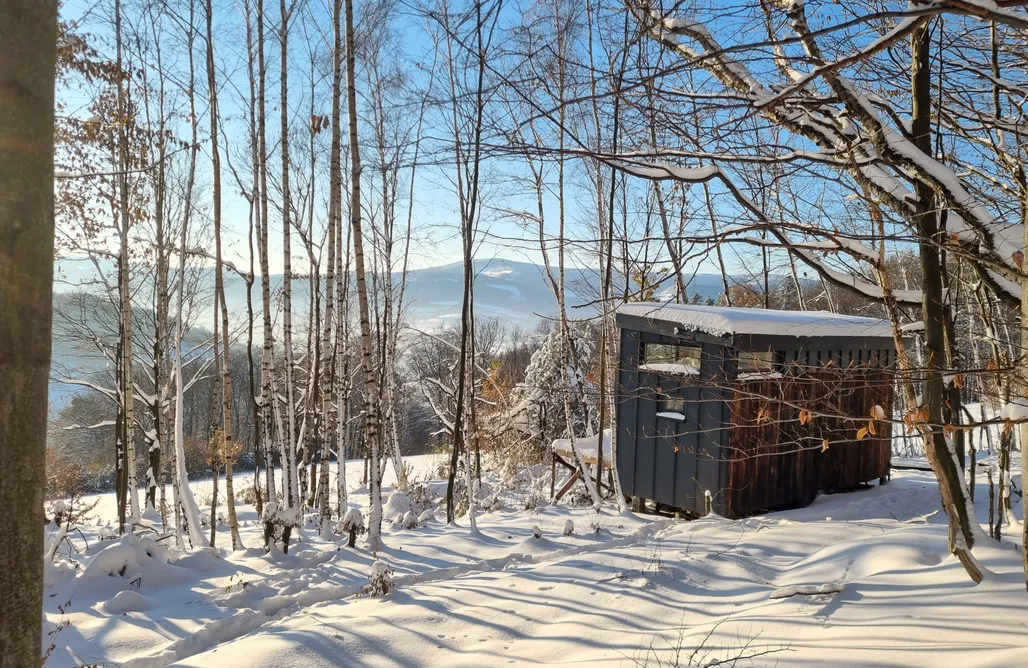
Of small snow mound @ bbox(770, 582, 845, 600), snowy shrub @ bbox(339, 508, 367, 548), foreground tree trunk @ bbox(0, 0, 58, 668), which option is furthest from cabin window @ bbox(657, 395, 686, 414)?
foreground tree trunk @ bbox(0, 0, 58, 668)

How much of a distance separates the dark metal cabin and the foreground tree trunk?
508 centimetres

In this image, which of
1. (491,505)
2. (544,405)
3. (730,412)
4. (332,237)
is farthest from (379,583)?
(544,405)

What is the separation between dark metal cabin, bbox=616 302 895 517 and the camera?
598 centimetres

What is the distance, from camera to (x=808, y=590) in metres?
3.53

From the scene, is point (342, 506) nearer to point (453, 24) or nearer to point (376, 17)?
point (376, 17)

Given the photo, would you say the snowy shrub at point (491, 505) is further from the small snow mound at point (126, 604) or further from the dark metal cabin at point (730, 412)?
the small snow mound at point (126, 604)

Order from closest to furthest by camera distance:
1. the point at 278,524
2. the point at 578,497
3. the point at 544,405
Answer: the point at 278,524, the point at 578,497, the point at 544,405

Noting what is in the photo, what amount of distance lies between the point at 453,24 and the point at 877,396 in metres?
7.26

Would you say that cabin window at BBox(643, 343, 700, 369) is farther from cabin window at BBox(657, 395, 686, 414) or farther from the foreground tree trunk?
the foreground tree trunk

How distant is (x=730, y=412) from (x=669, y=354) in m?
1.24

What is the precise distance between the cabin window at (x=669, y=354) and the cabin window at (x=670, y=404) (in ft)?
1.40

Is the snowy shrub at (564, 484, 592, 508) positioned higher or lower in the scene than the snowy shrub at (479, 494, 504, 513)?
higher

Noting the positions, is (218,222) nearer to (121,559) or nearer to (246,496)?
(121,559)

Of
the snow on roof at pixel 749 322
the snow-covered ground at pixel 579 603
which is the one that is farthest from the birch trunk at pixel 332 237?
the snow on roof at pixel 749 322
